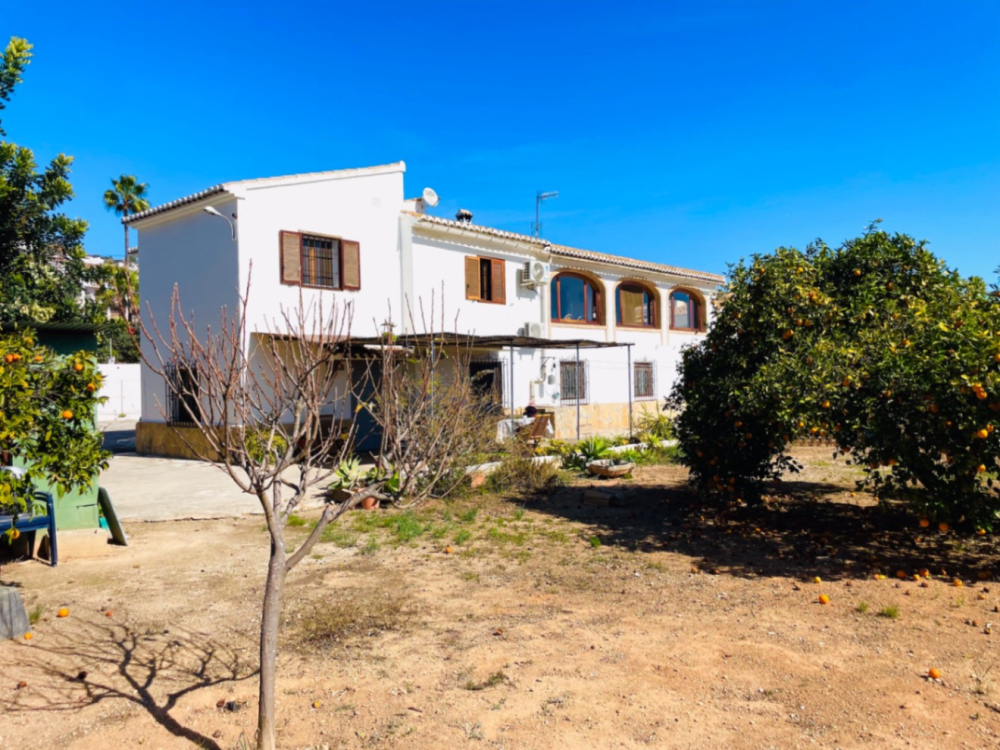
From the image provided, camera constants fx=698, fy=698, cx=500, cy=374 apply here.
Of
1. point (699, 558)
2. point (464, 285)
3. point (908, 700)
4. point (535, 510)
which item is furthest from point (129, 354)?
point (908, 700)

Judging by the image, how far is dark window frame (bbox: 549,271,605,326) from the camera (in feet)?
70.9

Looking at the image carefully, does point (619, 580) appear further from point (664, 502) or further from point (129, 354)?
point (129, 354)

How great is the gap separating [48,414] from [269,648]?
10.3 feet

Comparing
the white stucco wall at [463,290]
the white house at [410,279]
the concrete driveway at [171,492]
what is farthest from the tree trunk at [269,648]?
the white stucco wall at [463,290]

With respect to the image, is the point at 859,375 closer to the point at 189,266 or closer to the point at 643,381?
the point at 189,266

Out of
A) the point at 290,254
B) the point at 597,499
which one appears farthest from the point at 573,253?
the point at 597,499

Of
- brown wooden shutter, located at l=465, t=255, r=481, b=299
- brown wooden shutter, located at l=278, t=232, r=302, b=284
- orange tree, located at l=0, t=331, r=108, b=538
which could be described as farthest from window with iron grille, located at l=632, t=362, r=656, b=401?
orange tree, located at l=0, t=331, r=108, b=538

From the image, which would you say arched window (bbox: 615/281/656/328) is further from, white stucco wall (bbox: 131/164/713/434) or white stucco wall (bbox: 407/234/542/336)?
white stucco wall (bbox: 407/234/542/336)

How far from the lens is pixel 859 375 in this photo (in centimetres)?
649

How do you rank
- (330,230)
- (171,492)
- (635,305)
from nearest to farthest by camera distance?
(171,492), (330,230), (635,305)

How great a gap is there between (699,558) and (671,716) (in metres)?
3.37

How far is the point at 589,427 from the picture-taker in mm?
21469

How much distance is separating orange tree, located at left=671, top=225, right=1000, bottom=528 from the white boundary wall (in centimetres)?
3063

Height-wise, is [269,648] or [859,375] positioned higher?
[859,375]
